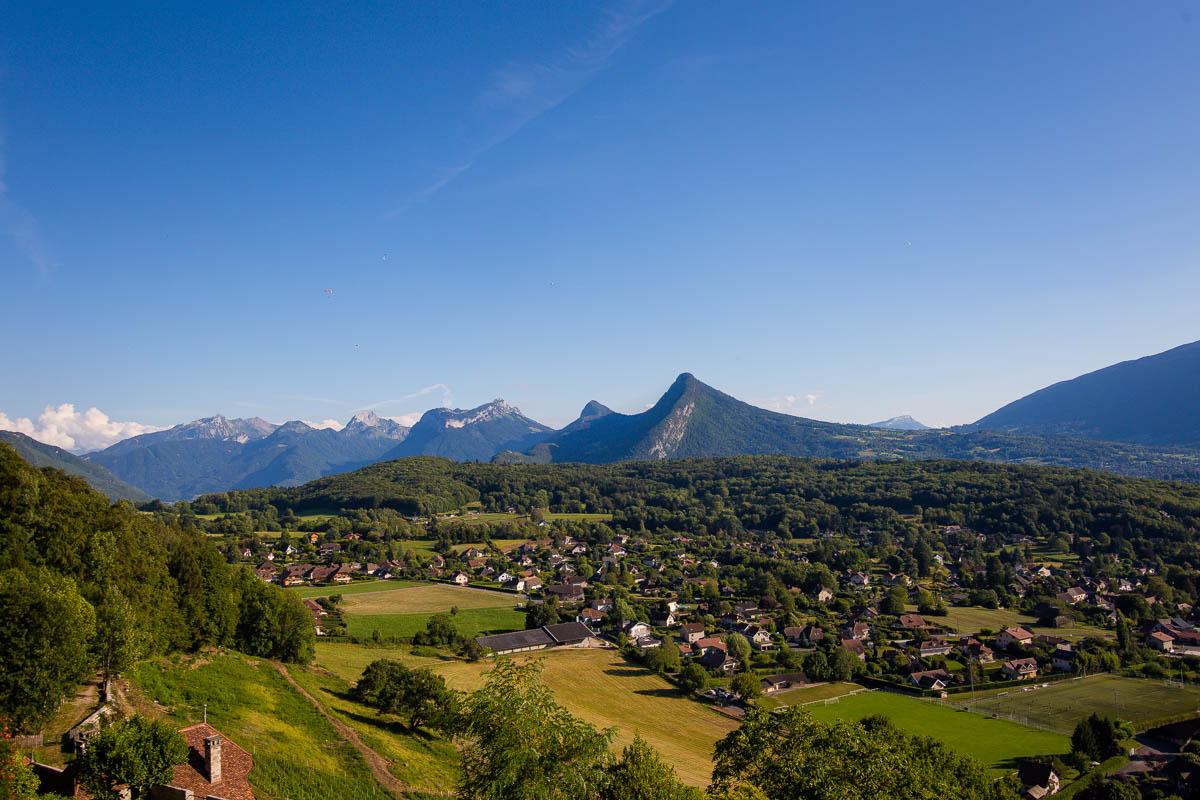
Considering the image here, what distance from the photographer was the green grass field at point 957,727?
35134mm

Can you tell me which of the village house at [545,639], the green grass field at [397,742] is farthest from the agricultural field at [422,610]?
the green grass field at [397,742]

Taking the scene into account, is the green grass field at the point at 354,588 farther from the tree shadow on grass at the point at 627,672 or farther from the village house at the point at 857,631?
the village house at the point at 857,631

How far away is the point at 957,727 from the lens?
39438 millimetres

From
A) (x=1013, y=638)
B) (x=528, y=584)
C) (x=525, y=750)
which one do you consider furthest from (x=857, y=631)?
(x=525, y=750)

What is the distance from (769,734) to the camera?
66.2 feet

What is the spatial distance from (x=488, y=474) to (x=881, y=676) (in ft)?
424

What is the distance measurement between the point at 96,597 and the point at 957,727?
43958 millimetres

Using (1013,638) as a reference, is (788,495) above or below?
above

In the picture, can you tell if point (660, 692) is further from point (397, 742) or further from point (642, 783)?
point (642, 783)

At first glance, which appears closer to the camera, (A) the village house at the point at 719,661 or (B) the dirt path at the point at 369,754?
(B) the dirt path at the point at 369,754

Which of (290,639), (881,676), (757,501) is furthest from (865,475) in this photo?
(290,639)

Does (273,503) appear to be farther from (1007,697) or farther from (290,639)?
(1007,697)

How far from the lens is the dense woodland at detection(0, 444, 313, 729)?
55.1ft

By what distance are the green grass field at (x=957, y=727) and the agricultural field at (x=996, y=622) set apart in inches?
871
